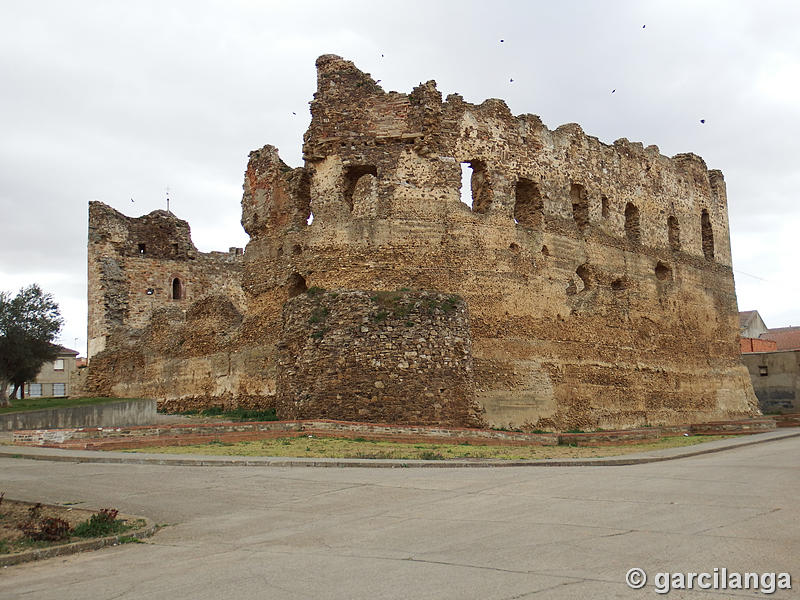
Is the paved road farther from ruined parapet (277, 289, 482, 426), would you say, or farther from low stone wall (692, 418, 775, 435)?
low stone wall (692, 418, 775, 435)

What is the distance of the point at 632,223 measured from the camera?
24734 mm

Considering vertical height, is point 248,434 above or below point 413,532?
above

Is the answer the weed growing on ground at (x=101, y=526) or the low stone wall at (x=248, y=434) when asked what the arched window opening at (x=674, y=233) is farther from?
the weed growing on ground at (x=101, y=526)

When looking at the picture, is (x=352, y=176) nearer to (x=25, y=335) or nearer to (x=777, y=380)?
(x=25, y=335)

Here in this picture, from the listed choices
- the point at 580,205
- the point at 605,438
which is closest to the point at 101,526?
the point at 605,438

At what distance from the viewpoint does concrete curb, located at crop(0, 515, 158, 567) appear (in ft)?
20.6

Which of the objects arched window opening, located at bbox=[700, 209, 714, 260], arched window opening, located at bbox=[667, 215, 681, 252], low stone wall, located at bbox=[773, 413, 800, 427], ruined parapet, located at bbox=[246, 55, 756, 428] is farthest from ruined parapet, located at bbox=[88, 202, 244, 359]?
low stone wall, located at bbox=[773, 413, 800, 427]

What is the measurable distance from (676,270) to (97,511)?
2151 cm

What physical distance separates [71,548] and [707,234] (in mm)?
25420

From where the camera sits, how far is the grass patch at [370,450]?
488 inches

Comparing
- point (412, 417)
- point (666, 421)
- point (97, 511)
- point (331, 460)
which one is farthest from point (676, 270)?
point (97, 511)

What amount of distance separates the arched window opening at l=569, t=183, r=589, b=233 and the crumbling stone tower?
0.05 m

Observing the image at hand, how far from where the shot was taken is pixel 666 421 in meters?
23.6

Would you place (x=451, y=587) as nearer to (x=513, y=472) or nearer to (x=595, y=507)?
(x=595, y=507)
